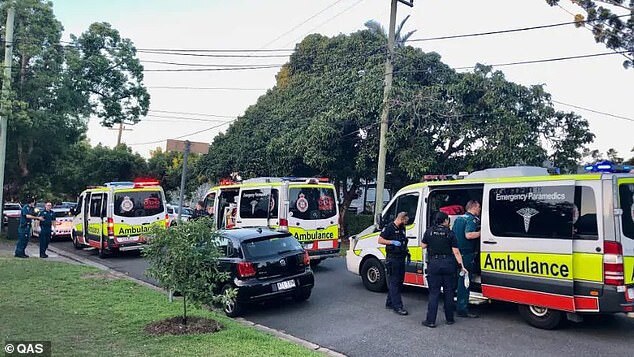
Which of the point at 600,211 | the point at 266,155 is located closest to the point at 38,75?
the point at 266,155

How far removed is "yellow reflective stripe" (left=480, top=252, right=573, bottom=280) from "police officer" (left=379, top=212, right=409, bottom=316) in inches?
49.5

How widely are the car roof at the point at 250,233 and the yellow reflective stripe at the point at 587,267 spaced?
4643 millimetres

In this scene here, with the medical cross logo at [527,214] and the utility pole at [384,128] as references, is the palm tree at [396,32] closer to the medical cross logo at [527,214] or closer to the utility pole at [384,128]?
the utility pole at [384,128]

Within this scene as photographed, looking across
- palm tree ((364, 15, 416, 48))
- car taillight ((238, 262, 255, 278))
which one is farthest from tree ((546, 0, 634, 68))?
car taillight ((238, 262, 255, 278))

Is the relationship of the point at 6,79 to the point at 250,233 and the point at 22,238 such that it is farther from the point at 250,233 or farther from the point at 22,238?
the point at 250,233

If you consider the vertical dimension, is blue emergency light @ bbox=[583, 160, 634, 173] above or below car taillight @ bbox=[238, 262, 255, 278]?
above

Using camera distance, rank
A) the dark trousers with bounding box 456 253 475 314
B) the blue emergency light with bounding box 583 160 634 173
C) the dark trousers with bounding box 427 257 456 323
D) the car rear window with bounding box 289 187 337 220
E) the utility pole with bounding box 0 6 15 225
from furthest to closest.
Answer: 1. the utility pole with bounding box 0 6 15 225
2. the car rear window with bounding box 289 187 337 220
3. the dark trousers with bounding box 456 253 475 314
4. the dark trousers with bounding box 427 257 456 323
5. the blue emergency light with bounding box 583 160 634 173

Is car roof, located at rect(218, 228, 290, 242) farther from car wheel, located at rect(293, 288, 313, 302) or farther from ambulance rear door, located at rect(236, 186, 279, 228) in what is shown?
ambulance rear door, located at rect(236, 186, 279, 228)

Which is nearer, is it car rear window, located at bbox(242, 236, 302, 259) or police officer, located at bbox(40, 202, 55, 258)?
car rear window, located at bbox(242, 236, 302, 259)

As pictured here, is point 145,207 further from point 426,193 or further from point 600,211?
point 600,211

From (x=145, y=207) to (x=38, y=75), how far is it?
25.6ft

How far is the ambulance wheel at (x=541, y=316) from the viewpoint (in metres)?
7.05

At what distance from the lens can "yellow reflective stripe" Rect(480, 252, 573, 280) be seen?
6.73 meters

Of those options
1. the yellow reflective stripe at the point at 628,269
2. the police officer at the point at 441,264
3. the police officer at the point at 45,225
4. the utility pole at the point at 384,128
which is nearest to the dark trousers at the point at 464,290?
the police officer at the point at 441,264
